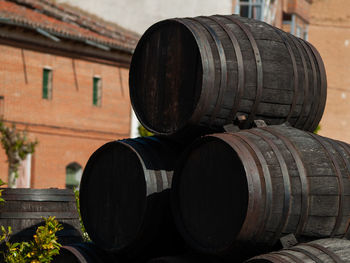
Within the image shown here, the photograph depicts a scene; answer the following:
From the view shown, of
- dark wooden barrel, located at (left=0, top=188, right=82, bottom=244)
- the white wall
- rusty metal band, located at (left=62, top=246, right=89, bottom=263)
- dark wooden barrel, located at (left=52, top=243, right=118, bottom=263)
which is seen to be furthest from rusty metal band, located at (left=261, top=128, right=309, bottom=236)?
the white wall

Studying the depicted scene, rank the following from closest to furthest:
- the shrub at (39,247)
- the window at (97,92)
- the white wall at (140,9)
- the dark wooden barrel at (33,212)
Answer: the shrub at (39,247) < the dark wooden barrel at (33,212) < the window at (97,92) < the white wall at (140,9)

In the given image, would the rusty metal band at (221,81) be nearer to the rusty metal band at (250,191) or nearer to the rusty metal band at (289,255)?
the rusty metal band at (250,191)

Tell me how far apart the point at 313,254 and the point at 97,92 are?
70.7 feet

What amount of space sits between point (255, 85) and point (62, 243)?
2.31 metres

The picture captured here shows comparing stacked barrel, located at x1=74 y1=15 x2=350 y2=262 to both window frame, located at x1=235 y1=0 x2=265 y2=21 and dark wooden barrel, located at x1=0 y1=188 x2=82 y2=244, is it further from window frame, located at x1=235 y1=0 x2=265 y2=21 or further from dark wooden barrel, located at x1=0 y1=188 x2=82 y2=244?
window frame, located at x1=235 y1=0 x2=265 y2=21

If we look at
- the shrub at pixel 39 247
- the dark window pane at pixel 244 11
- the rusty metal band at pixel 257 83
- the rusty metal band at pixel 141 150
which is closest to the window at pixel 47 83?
the dark window pane at pixel 244 11

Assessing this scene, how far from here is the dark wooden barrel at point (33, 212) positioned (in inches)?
292

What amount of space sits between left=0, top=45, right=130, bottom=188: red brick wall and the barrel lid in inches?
658

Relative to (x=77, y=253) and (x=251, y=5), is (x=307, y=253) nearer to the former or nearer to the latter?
(x=77, y=253)

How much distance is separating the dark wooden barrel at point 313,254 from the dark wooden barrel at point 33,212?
2.57 m

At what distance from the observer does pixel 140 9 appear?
29.8 metres

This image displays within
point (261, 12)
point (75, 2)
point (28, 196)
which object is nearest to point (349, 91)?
point (261, 12)

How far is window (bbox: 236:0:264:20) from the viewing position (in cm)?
2878

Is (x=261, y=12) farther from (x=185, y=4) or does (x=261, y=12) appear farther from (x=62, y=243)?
(x=62, y=243)
